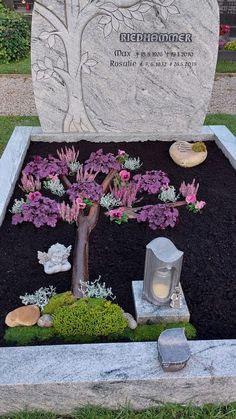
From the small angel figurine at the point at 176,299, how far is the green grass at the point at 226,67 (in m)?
7.67

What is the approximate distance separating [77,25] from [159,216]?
2339 mm

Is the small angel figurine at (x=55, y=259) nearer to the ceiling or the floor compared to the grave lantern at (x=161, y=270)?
nearer to the floor

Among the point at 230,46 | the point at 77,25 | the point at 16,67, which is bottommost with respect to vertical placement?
the point at 16,67

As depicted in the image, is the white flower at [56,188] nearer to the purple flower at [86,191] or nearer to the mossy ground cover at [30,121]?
the purple flower at [86,191]

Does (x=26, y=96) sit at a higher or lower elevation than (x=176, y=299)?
lower

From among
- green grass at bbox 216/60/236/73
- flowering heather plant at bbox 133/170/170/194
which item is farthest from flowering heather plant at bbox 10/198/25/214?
A: green grass at bbox 216/60/236/73

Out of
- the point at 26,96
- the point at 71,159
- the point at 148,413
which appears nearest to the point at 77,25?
the point at 71,159

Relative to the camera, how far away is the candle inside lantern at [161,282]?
8.15ft

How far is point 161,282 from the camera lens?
8.35 ft

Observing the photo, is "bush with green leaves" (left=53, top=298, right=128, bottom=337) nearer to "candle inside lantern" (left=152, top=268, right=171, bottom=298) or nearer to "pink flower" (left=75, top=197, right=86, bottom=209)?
"candle inside lantern" (left=152, top=268, right=171, bottom=298)

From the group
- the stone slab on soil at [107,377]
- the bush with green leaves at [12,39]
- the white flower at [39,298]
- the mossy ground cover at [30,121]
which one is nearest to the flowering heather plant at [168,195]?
the white flower at [39,298]

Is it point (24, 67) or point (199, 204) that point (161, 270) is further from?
point (24, 67)

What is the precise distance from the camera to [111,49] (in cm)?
463

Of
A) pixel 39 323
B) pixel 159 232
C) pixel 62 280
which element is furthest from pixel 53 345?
pixel 159 232
